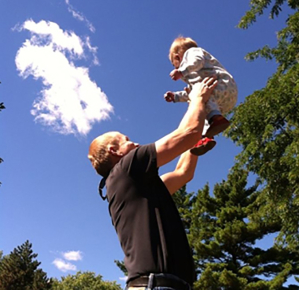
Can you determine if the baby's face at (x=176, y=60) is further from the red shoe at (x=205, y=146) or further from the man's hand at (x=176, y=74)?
the red shoe at (x=205, y=146)

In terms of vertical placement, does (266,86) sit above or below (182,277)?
above

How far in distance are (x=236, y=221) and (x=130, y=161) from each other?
78.0 ft

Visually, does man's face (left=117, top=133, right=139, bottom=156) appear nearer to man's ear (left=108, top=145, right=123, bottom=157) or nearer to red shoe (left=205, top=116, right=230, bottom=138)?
man's ear (left=108, top=145, right=123, bottom=157)

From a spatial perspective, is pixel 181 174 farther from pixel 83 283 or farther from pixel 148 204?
pixel 83 283

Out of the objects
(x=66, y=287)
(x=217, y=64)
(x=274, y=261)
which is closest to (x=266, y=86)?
(x=217, y=64)

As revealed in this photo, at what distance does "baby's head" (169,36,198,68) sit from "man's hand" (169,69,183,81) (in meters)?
0.13

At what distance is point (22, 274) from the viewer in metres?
43.3

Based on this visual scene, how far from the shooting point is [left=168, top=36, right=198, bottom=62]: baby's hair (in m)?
3.21

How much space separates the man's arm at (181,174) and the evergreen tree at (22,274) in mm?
43200

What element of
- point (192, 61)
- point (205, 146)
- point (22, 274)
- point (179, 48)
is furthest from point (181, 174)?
point (22, 274)

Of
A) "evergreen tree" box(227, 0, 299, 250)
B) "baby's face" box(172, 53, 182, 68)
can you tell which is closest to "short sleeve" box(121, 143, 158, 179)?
"baby's face" box(172, 53, 182, 68)

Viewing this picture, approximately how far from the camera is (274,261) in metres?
25.1

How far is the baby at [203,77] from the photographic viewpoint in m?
2.87

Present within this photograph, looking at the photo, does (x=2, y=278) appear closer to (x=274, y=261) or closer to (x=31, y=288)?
(x=31, y=288)
